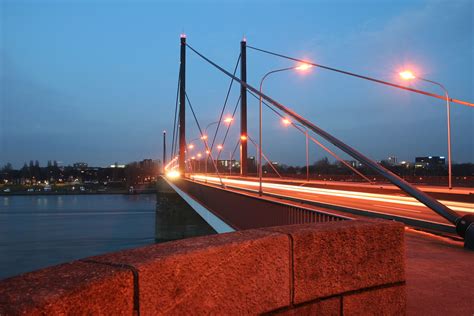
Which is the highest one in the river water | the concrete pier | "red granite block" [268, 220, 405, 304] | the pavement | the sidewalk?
"red granite block" [268, 220, 405, 304]

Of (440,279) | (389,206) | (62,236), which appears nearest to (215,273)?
(440,279)

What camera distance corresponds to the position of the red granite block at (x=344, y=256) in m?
2.79

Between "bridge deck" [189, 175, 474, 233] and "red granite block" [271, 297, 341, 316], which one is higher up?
Answer: "red granite block" [271, 297, 341, 316]

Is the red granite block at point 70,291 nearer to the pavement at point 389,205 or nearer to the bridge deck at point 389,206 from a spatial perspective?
the bridge deck at point 389,206

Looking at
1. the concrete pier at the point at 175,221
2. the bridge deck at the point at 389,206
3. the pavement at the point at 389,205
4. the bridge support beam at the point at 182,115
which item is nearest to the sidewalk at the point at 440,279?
the bridge deck at the point at 389,206

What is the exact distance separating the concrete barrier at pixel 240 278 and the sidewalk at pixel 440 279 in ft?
2.55

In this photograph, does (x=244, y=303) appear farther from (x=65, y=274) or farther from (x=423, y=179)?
(x=423, y=179)

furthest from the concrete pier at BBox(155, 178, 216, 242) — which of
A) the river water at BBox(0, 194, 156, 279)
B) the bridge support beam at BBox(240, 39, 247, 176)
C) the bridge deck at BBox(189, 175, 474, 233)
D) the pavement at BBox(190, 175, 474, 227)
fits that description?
the bridge deck at BBox(189, 175, 474, 233)

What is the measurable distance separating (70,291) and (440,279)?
4297 millimetres

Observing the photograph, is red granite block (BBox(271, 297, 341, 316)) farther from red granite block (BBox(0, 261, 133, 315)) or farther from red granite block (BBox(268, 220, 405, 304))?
red granite block (BBox(0, 261, 133, 315))

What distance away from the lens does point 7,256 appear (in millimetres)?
38000

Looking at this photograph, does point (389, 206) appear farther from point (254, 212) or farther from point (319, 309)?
point (319, 309)

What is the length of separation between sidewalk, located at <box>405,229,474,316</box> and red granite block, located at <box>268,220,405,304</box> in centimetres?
79

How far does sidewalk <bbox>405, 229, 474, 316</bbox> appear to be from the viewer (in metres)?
3.74
